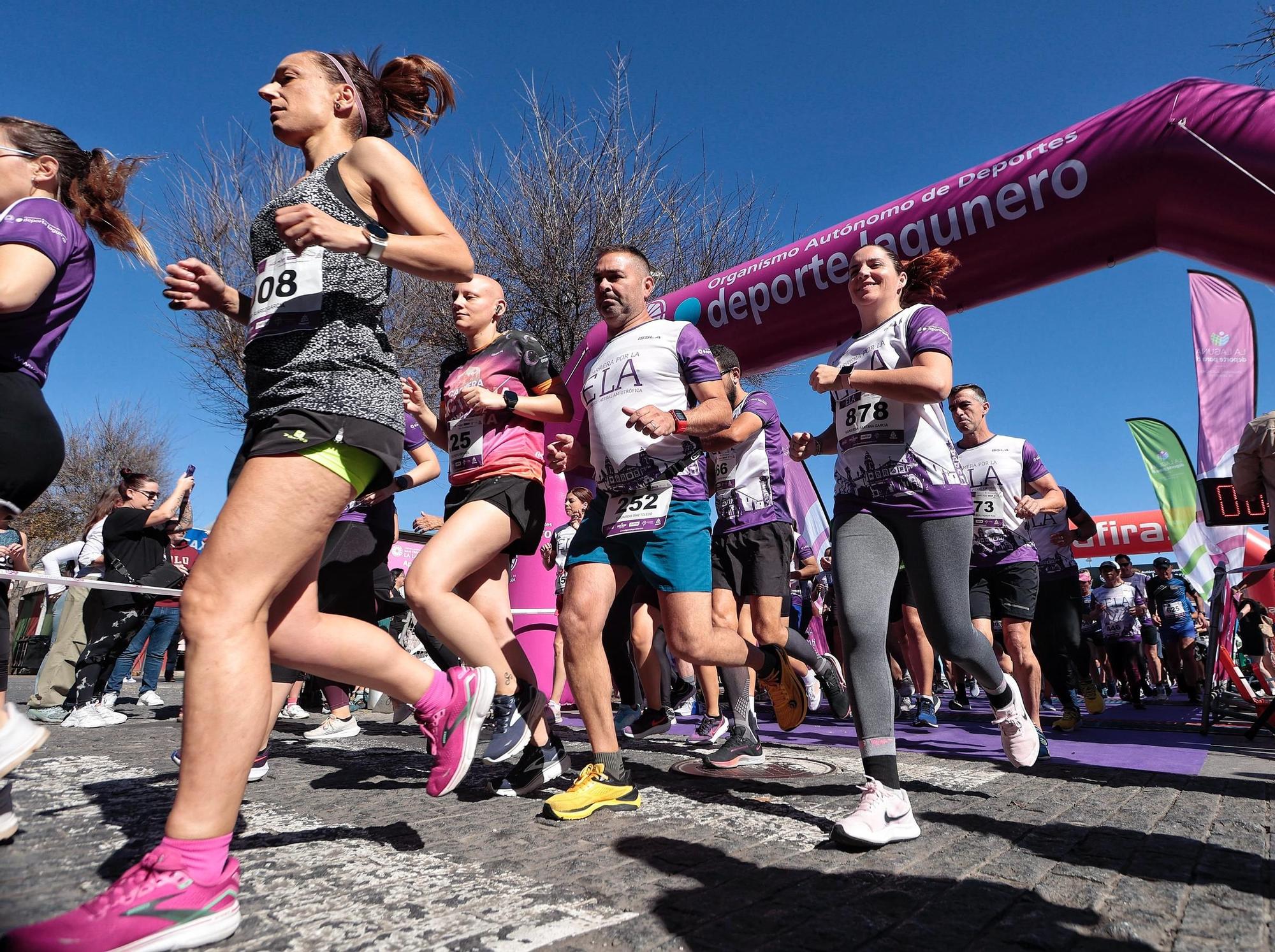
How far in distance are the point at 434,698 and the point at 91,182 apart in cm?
200

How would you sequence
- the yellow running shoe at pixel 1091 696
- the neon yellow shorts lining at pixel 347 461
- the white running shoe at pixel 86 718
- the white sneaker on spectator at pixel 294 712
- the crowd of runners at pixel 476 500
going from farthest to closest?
the white sneaker on spectator at pixel 294 712, the yellow running shoe at pixel 1091 696, the white running shoe at pixel 86 718, the neon yellow shorts lining at pixel 347 461, the crowd of runners at pixel 476 500

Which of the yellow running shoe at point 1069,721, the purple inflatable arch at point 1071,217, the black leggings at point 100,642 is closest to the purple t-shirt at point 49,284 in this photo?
the black leggings at point 100,642

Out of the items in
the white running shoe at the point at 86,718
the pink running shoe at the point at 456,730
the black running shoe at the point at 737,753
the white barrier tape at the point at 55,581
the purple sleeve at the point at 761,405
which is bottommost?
the black running shoe at the point at 737,753

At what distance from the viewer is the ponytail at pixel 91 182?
241cm

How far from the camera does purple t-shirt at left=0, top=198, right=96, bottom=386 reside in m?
2.06

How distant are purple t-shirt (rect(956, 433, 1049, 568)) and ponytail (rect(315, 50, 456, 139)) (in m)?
3.88

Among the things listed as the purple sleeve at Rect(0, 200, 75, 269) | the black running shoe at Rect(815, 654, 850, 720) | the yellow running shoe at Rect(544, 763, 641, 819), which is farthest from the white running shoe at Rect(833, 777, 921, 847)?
the purple sleeve at Rect(0, 200, 75, 269)

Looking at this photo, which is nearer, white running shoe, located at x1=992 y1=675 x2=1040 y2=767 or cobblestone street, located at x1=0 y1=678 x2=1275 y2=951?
cobblestone street, located at x1=0 y1=678 x2=1275 y2=951

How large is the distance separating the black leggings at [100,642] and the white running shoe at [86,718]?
21 centimetres

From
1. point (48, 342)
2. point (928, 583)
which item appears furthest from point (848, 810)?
point (48, 342)

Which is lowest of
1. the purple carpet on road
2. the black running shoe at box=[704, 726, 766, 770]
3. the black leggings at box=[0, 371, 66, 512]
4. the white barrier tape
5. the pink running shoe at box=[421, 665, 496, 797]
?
the purple carpet on road

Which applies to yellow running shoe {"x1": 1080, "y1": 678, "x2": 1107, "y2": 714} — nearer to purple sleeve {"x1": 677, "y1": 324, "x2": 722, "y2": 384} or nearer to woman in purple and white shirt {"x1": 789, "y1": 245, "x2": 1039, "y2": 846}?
woman in purple and white shirt {"x1": 789, "y1": 245, "x2": 1039, "y2": 846}

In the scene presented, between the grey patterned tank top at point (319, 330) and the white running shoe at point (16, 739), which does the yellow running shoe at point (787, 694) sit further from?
the white running shoe at point (16, 739)

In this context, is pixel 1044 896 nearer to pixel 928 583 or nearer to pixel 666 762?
pixel 928 583
